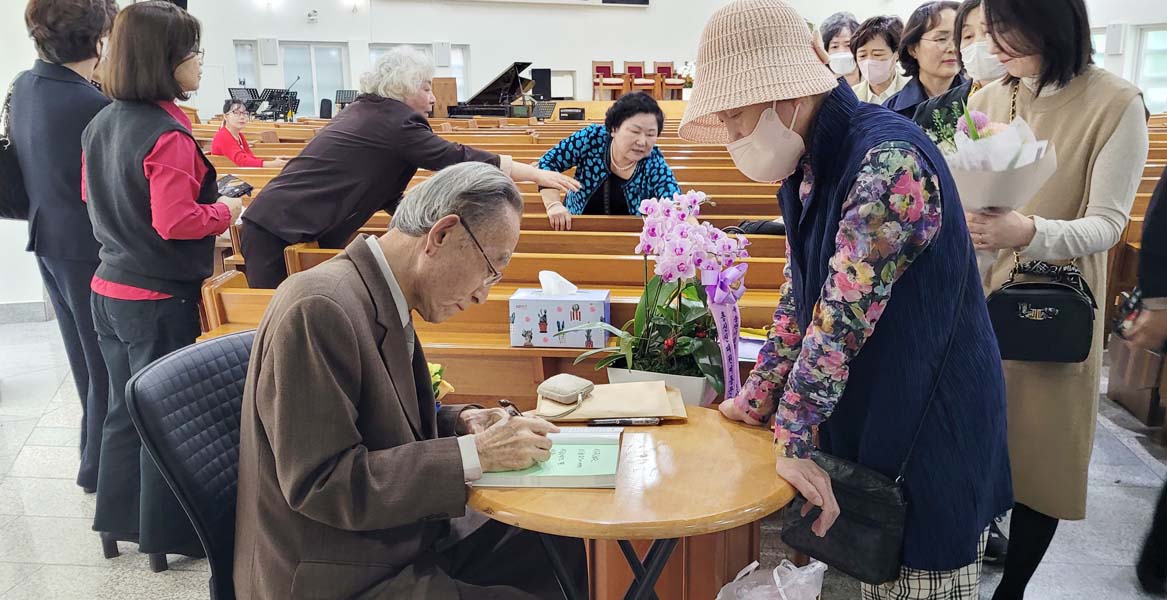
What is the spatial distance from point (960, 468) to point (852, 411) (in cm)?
18

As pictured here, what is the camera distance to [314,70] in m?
16.5

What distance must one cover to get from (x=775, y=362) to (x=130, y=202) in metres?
1.77

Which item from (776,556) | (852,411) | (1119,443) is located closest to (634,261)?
(776,556)

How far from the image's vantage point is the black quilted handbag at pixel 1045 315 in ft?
5.42

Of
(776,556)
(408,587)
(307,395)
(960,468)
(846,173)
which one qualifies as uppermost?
(846,173)

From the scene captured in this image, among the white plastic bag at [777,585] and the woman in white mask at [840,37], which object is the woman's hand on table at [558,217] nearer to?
the white plastic bag at [777,585]

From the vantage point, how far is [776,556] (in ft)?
8.14

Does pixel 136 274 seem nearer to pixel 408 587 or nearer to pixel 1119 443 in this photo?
pixel 408 587

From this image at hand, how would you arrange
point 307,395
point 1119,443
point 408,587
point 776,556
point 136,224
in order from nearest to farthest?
1. point 307,395
2. point 408,587
3. point 136,224
4. point 776,556
5. point 1119,443

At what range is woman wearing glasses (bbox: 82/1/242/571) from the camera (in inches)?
84.8

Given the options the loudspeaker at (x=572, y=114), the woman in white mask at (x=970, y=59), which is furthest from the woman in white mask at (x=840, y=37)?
the loudspeaker at (x=572, y=114)

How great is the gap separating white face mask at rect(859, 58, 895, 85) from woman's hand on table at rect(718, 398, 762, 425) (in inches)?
103

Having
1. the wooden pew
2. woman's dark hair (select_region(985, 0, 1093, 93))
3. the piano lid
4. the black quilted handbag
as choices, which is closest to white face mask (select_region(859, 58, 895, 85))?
the wooden pew

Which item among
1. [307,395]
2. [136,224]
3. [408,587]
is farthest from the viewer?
[136,224]
